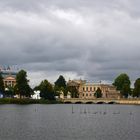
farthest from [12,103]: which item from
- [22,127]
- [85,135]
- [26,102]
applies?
[85,135]

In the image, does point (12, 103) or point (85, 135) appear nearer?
point (85, 135)

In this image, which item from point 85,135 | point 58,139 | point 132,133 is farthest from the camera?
point 132,133

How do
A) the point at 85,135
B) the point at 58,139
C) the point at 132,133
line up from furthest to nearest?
the point at 132,133 < the point at 85,135 < the point at 58,139

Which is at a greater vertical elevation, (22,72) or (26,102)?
(22,72)

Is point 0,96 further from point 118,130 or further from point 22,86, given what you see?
point 118,130

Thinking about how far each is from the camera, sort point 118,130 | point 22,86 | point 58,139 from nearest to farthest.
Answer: point 58,139 < point 118,130 < point 22,86

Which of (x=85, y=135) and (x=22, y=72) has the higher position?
(x=22, y=72)

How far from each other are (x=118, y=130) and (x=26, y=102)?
124529mm

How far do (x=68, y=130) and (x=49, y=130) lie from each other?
2825 millimetres

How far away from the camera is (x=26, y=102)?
635 feet

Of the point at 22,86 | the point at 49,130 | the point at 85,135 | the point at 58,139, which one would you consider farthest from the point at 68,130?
the point at 22,86

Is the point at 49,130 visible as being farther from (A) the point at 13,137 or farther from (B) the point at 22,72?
(B) the point at 22,72

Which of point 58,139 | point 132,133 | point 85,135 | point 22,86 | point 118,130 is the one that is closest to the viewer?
point 58,139

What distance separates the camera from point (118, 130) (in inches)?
2822
